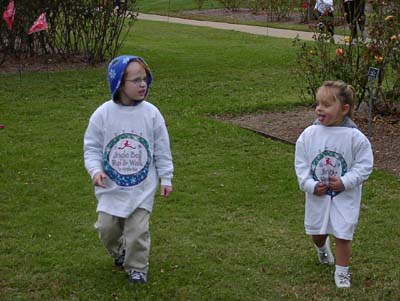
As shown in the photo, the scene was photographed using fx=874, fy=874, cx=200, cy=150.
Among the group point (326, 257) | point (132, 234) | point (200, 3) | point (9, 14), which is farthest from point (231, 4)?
point (132, 234)

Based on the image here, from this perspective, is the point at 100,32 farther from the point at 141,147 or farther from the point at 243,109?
the point at 141,147

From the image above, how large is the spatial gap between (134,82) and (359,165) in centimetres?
137

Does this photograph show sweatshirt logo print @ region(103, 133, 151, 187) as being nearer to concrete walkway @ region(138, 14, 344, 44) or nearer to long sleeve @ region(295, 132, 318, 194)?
long sleeve @ region(295, 132, 318, 194)

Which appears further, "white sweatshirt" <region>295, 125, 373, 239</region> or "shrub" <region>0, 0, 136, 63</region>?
"shrub" <region>0, 0, 136, 63</region>

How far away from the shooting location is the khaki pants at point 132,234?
197 inches

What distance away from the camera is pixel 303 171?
5.07m

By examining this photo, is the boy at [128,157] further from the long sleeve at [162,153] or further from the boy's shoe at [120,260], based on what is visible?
the boy's shoe at [120,260]

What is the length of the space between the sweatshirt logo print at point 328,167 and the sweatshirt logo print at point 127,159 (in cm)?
98

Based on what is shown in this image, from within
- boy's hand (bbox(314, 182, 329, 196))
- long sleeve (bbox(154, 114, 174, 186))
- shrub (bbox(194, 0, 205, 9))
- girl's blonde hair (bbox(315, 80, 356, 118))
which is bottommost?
shrub (bbox(194, 0, 205, 9))

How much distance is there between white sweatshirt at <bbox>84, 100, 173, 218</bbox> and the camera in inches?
197

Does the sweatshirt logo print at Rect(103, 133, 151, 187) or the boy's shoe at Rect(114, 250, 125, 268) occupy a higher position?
the sweatshirt logo print at Rect(103, 133, 151, 187)

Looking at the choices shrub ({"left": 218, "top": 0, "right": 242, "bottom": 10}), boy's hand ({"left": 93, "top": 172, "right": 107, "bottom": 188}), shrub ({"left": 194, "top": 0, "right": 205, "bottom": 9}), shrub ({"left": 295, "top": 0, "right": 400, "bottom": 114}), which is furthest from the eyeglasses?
shrub ({"left": 194, "top": 0, "right": 205, "bottom": 9})

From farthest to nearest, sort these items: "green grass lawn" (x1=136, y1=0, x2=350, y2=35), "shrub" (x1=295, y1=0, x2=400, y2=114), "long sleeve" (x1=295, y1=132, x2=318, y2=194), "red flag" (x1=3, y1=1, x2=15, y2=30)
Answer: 1. "green grass lawn" (x1=136, y1=0, x2=350, y2=35)
2. "red flag" (x1=3, y1=1, x2=15, y2=30)
3. "shrub" (x1=295, y1=0, x2=400, y2=114)
4. "long sleeve" (x1=295, y1=132, x2=318, y2=194)

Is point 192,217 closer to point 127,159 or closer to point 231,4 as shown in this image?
point 127,159
